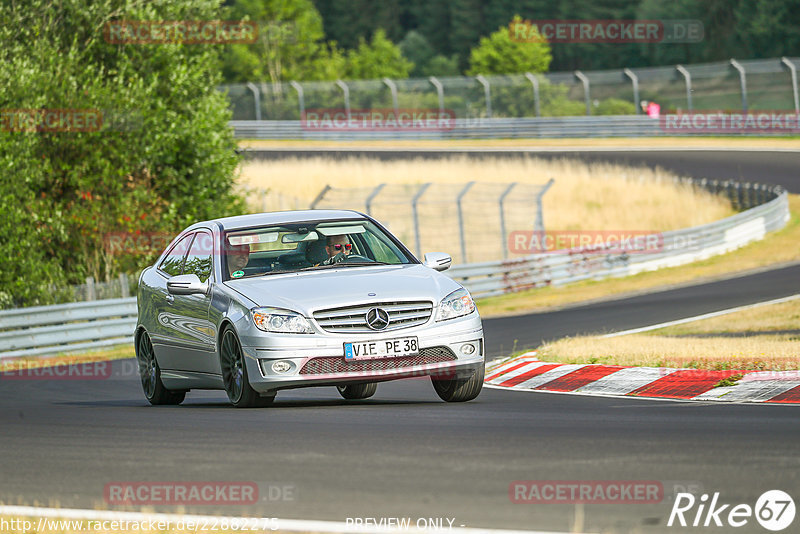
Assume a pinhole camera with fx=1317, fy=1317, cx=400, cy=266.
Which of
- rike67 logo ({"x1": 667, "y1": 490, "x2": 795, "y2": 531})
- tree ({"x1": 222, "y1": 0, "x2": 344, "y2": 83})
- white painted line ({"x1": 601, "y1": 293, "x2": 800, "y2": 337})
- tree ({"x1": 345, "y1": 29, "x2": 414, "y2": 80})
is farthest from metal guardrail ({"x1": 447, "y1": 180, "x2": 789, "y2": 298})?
tree ({"x1": 345, "y1": 29, "x2": 414, "y2": 80})

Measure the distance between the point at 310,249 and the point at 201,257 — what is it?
1.05 meters

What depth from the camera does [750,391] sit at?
33.4ft

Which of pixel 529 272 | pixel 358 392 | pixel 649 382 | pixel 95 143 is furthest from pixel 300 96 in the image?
pixel 649 382

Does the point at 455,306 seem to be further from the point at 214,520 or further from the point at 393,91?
the point at 393,91

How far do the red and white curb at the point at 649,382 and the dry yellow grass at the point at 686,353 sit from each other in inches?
9.7

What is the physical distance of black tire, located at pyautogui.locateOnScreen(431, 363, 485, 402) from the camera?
33.7 ft

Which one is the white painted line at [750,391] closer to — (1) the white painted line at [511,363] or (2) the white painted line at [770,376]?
(2) the white painted line at [770,376]

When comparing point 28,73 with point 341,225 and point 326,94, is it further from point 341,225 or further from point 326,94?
point 326,94

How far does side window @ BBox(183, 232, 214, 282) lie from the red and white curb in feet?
10.3

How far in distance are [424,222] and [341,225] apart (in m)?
28.0

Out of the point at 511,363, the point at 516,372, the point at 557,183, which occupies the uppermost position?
the point at 516,372

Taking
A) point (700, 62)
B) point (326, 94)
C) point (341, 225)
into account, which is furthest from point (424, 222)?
point (700, 62)

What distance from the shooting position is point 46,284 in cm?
2419

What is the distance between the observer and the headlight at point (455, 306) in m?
9.87
